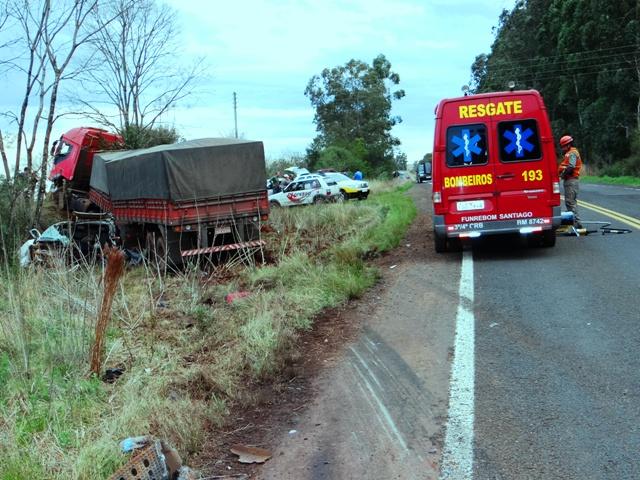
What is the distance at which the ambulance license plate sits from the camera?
409 inches

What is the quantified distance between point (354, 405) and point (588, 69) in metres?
51.0

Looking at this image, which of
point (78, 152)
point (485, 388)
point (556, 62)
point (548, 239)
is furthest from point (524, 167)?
point (556, 62)

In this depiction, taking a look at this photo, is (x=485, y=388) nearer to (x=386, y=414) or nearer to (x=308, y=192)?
(x=386, y=414)

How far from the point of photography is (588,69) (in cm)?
4903

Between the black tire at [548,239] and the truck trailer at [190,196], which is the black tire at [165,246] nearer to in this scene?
the truck trailer at [190,196]

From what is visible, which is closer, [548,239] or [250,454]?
[250,454]

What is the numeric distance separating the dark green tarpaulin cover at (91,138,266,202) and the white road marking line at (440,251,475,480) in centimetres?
755

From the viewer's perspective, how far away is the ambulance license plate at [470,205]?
34.1 feet

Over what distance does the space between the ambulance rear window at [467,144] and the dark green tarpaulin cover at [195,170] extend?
5.14 m

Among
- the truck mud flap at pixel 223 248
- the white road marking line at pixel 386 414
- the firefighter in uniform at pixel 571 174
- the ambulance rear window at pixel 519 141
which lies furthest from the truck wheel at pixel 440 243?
the white road marking line at pixel 386 414

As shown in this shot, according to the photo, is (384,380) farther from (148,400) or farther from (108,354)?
(108,354)

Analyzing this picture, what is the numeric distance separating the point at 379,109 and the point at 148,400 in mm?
69288

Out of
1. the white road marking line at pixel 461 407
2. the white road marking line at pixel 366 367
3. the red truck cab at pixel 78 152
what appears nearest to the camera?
the white road marking line at pixel 461 407

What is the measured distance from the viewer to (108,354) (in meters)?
5.72
